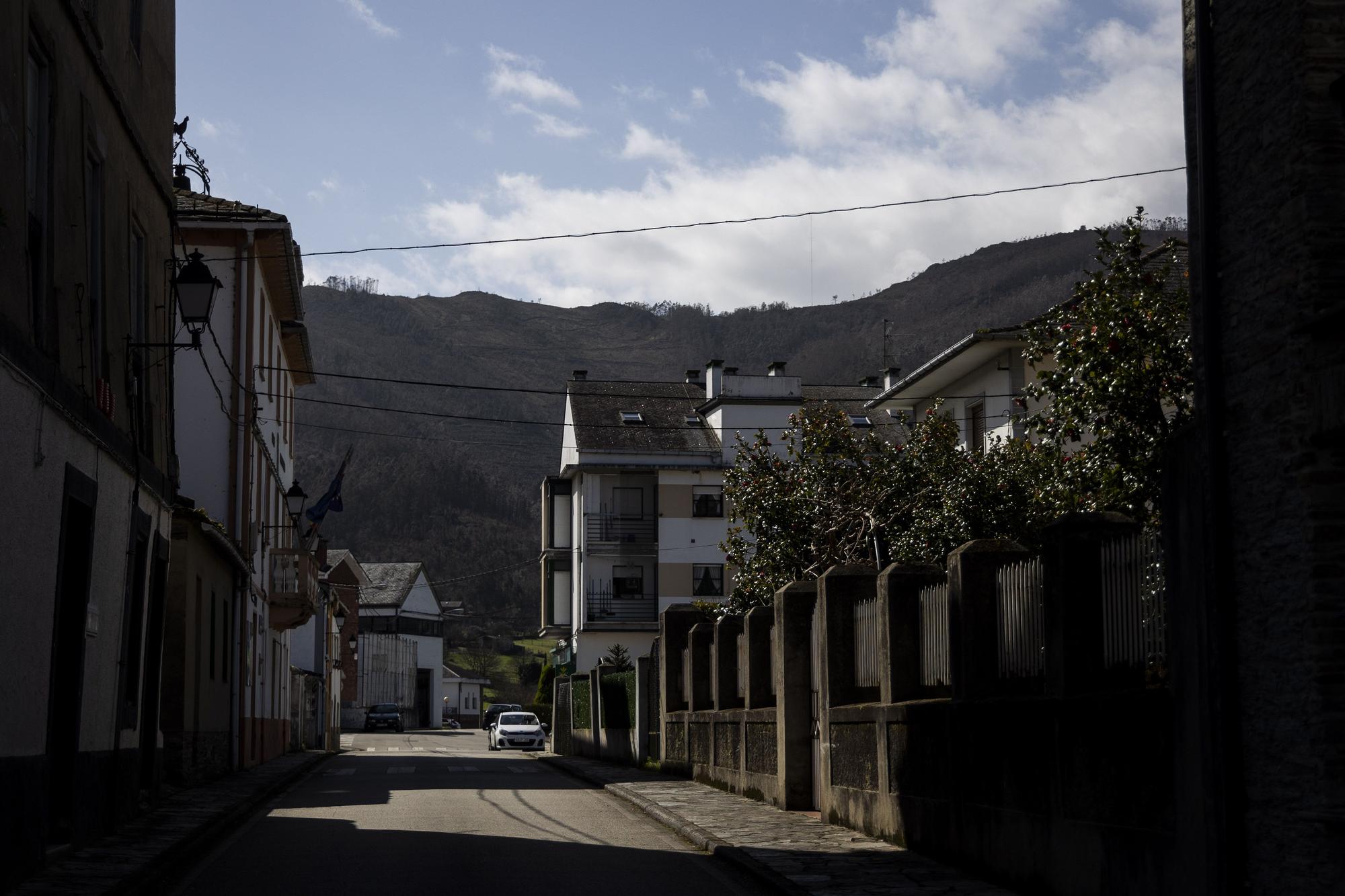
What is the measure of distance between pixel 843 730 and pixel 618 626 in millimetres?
44192

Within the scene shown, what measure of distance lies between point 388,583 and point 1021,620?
97688 millimetres

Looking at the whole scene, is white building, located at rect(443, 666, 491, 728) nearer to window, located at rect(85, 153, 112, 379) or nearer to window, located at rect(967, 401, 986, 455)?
window, located at rect(967, 401, 986, 455)

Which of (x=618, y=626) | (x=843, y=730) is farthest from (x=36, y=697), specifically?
(x=618, y=626)

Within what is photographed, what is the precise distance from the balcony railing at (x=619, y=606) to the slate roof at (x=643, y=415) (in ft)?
17.8

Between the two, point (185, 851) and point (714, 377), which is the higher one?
point (714, 377)

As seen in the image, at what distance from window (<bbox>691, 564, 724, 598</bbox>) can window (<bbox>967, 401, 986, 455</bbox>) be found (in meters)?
21.0

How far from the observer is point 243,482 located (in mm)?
29328

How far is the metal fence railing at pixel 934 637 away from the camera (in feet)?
42.3

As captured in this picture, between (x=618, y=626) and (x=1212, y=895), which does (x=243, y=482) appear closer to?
(x=1212, y=895)

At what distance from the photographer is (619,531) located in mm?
59500

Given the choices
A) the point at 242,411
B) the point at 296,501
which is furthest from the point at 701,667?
the point at 242,411

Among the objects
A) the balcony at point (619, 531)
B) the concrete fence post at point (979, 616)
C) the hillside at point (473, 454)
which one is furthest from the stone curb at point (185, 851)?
the hillside at point (473, 454)

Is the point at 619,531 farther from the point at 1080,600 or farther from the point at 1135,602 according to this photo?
the point at 1135,602

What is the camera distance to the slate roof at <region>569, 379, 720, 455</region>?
5969 cm
